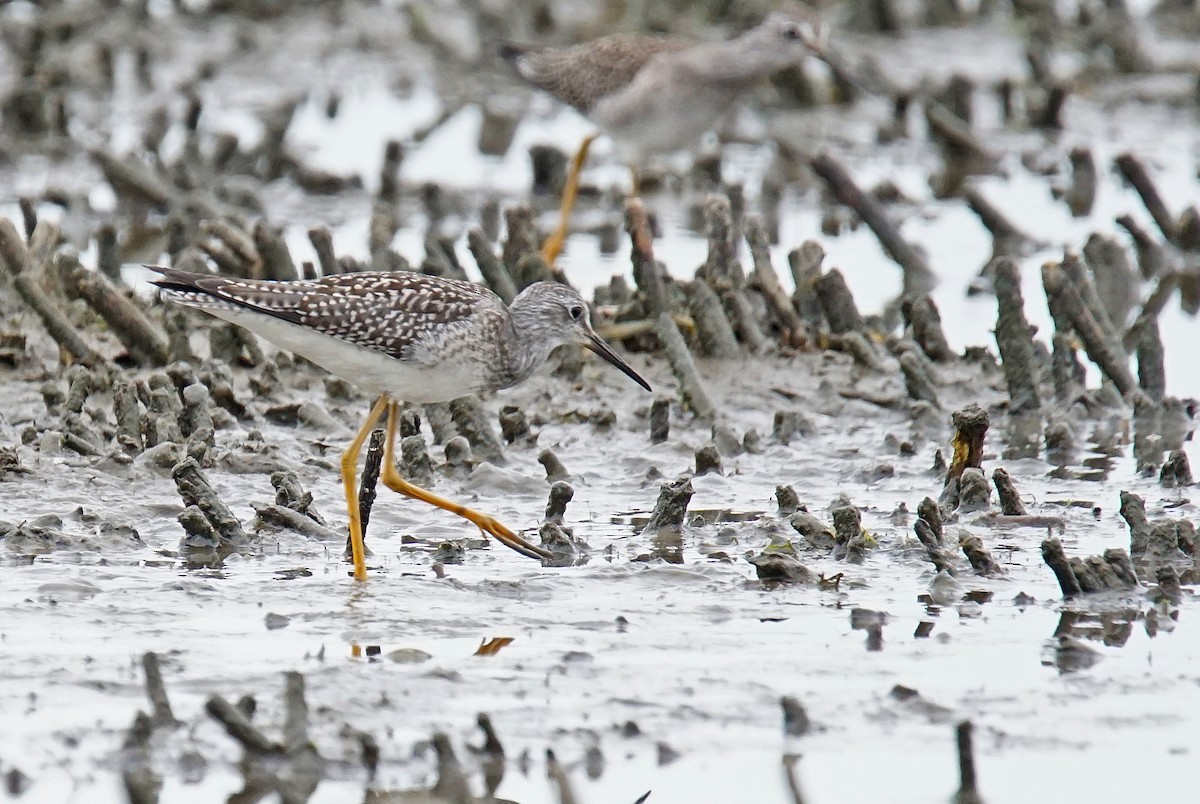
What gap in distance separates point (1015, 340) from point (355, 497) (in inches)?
162

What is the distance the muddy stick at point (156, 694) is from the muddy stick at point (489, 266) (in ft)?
18.7

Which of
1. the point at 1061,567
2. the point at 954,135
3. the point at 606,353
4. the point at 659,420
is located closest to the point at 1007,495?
the point at 1061,567

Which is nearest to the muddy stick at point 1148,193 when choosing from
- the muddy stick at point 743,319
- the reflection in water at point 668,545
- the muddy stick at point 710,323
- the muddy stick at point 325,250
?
the muddy stick at point 743,319

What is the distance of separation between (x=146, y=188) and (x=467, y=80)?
613 centimetres

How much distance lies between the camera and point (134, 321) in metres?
10.6

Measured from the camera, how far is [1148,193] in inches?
560

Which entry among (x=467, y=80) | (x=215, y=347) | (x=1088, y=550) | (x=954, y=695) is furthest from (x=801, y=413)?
(x=467, y=80)

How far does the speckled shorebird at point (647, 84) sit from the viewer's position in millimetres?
13398

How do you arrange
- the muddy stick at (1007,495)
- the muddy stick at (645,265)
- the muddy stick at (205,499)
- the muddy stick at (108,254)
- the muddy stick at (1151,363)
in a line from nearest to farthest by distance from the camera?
1. the muddy stick at (205,499)
2. the muddy stick at (1007,495)
3. the muddy stick at (1151,363)
4. the muddy stick at (645,265)
5. the muddy stick at (108,254)

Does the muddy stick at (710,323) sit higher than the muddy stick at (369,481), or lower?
higher

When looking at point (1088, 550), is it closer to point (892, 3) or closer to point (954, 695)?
point (954, 695)

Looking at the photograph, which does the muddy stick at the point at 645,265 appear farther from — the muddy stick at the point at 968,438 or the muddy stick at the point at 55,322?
the muddy stick at the point at 55,322

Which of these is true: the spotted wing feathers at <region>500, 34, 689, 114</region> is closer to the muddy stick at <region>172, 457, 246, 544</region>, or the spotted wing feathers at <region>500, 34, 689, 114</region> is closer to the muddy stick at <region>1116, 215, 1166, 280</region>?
the muddy stick at <region>1116, 215, 1166, 280</region>

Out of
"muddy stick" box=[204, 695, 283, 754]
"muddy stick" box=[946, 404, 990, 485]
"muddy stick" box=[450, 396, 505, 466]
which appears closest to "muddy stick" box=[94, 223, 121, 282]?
"muddy stick" box=[450, 396, 505, 466]
